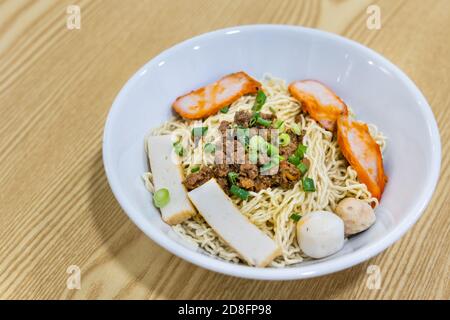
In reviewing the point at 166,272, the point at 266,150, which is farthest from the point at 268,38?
the point at 166,272

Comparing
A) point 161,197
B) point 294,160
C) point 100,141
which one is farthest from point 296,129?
point 100,141

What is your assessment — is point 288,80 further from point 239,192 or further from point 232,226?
point 232,226

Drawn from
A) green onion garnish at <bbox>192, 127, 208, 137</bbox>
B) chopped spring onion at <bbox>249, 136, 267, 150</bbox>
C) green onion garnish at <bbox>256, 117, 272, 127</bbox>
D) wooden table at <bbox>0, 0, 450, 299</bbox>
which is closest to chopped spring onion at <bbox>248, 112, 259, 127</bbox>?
green onion garnish at <bbox>256, 117, 272, 127</bbox>

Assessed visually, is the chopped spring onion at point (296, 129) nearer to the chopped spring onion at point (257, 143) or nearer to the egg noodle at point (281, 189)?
the egg noodle at point (281, 189)

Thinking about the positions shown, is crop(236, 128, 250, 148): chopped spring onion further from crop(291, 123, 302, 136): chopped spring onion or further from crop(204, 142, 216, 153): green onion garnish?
crop(291, 123, 302, 136): chopped spring onion

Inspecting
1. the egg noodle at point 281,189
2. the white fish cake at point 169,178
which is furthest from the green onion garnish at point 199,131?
the white fish cake at point 169,178

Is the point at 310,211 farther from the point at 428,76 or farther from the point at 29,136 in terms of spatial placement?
the point at 29,136
